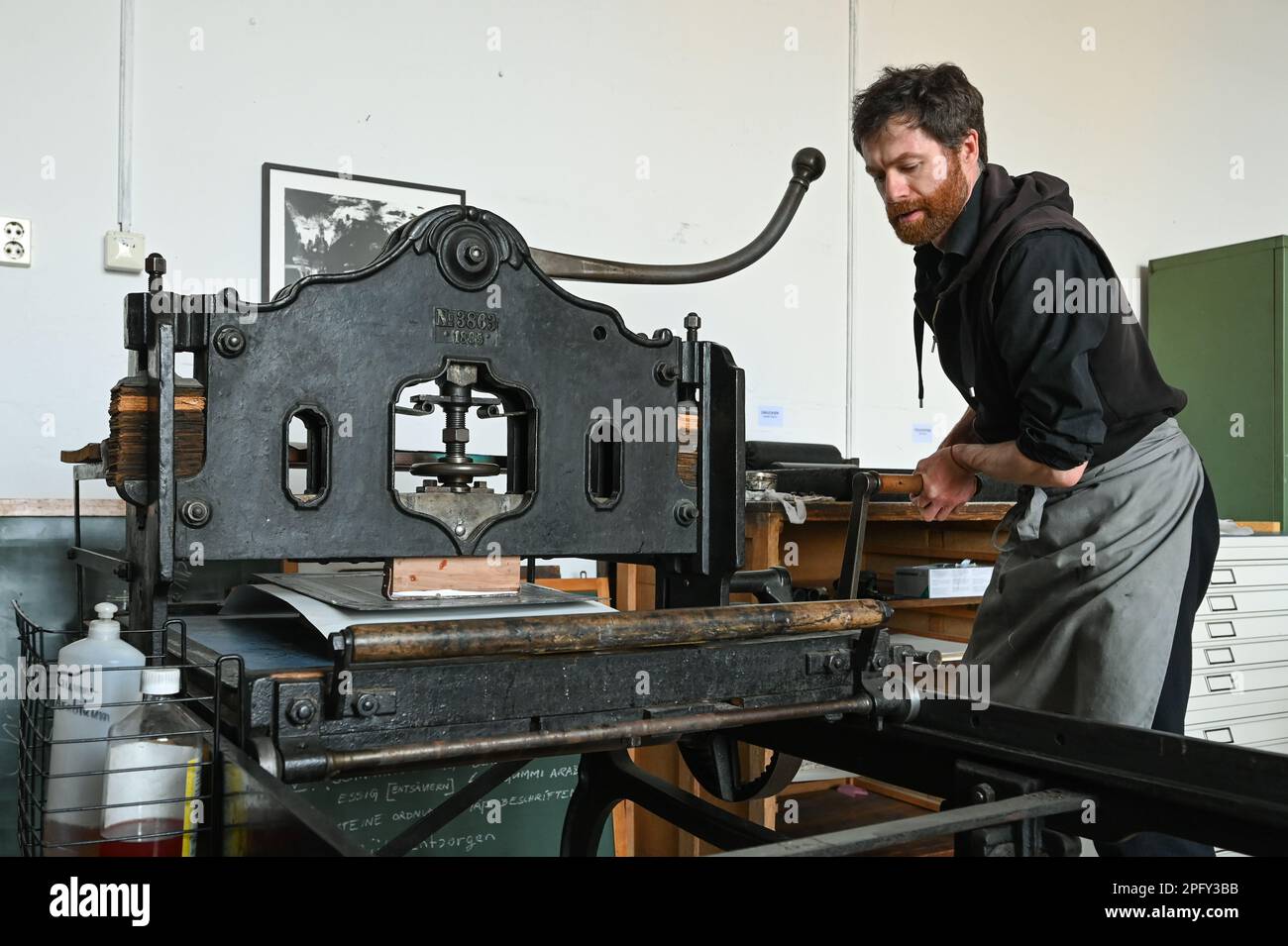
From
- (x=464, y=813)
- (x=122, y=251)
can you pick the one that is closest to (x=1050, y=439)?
(x=464, y=813)

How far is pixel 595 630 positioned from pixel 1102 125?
4.47m

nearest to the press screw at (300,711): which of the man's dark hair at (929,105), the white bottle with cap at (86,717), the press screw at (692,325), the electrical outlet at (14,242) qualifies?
the white bottle with cap at (86,717)

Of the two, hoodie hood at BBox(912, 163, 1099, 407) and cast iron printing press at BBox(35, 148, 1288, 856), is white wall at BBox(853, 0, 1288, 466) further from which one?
cast iron printing press at BBox(35, 148, 1288, 856)

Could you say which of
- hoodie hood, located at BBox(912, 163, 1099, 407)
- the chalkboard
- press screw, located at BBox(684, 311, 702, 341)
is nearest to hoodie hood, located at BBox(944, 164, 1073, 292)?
hoodie hood, located at BBox(912, 163, 1099, 407)

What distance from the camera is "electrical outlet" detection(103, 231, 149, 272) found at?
8.61 feet

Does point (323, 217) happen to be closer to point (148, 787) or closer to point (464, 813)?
point (464, 813)

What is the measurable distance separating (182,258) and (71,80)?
469 millimetres

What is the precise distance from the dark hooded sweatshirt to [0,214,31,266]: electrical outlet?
6.80ft

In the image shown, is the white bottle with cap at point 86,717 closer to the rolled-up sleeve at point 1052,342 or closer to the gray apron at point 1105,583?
the rolled-up sleeve at point 1052,342

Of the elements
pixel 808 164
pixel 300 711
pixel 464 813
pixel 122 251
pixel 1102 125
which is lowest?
pixel 464 813

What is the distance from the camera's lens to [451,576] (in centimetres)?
99

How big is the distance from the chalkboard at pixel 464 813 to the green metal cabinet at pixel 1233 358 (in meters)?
3.19
